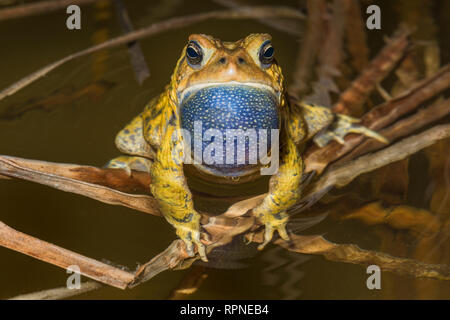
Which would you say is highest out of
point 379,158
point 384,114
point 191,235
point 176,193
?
point 384,114

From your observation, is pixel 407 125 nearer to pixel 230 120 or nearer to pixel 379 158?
pixel 379 158

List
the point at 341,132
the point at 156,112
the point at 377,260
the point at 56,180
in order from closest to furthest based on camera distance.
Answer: the point at 56,180 → the point at 377,260 → the point at 156,112 → the point at 341,132

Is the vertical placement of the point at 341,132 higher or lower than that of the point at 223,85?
higher

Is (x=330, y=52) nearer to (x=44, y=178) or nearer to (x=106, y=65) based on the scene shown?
(x=106, y=65)

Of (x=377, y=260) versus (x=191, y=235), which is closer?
(x=191, y=235)

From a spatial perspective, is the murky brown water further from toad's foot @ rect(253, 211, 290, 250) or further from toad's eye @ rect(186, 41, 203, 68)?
toad's eye @ rect(186, 41, 203, 68)

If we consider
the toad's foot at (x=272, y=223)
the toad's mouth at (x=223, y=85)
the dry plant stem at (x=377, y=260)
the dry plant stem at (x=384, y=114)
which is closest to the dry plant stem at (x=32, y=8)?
the toad's mouth at (x=223, y=85)

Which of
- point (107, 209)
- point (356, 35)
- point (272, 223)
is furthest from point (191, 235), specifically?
point (356, 35)

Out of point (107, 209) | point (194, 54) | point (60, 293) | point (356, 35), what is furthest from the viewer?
point (356, 35)
